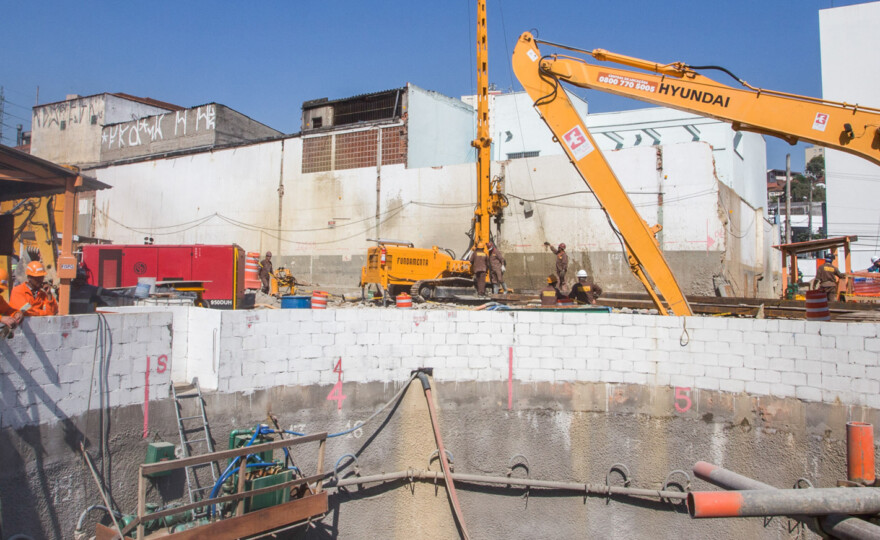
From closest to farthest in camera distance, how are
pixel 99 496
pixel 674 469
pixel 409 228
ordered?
pixel 99 496, pixel 674 469, pixel 409 228

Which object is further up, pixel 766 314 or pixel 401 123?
pixel 401 123

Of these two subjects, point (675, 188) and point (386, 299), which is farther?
point (675, 188)

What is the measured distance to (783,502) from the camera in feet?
8.07

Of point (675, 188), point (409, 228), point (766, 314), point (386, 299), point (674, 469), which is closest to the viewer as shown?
point (674, 469)

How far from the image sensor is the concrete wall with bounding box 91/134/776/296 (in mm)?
17734

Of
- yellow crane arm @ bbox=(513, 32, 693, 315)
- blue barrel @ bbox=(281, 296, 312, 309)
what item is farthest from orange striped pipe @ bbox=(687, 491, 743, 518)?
blue barrel @ bbox=(281, 296, 312, 309)

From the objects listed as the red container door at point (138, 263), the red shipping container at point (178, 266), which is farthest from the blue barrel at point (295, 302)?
the red container door at point (138, 263)

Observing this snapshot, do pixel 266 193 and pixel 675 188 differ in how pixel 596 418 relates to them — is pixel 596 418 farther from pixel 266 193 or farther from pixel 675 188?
pixel 266 193

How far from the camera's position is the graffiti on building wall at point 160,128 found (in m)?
27.8

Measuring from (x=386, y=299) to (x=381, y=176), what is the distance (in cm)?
947

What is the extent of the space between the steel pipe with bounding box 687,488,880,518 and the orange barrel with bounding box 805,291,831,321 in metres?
6.80

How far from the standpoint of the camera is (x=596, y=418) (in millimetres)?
8383

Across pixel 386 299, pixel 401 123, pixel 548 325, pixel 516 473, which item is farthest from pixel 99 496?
pixel 401 123

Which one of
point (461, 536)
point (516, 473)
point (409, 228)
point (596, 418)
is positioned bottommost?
point (461, 536)
